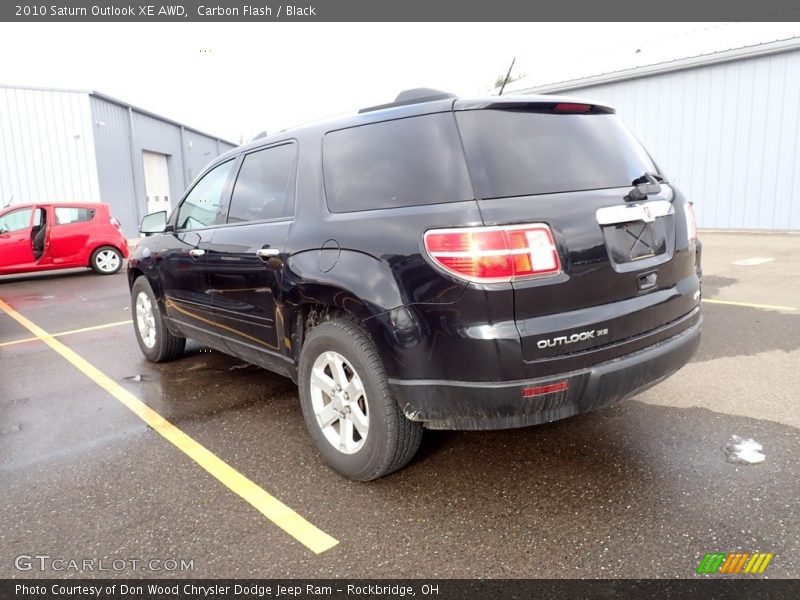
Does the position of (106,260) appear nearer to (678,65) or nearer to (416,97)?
(416,97)

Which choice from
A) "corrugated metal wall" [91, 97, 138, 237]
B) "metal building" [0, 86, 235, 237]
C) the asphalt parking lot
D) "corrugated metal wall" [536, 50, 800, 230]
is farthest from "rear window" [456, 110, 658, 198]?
"corrugated metal wall" [91, 97, 138, 237]

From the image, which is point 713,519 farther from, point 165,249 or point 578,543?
point 165,249

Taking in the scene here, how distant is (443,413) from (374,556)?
64 cm

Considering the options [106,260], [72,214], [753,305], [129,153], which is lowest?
[753,305]

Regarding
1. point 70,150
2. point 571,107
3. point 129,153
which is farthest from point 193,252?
point 129,153

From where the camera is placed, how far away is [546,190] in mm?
2613

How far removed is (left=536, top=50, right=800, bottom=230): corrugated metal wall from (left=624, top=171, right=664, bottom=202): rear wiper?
47.8 ft

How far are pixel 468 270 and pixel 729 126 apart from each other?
16241mm

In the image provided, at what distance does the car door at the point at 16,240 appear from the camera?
37.2 feet

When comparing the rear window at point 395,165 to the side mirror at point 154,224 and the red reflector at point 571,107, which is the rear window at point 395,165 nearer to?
the red reflector at point 571,107

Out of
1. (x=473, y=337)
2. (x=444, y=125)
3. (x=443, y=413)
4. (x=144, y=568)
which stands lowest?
(x=144, y=568)

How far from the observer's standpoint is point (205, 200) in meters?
4.46

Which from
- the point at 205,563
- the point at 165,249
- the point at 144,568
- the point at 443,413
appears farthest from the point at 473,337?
the point at 165,249

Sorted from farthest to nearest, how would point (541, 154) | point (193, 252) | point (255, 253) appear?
1. point (193, 252)
2. point (255, 253)
3. point (541, 154)
